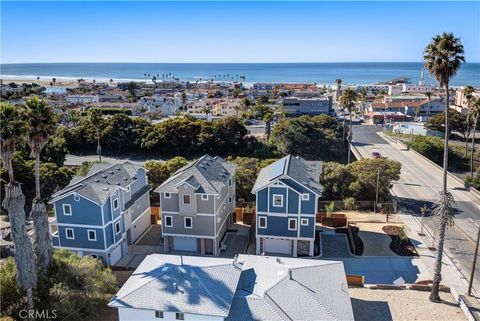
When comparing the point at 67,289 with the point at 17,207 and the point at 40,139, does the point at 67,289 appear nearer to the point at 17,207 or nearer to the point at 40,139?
the point at 17,207

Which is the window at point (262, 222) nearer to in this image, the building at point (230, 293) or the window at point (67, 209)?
the building at point (230, 293)

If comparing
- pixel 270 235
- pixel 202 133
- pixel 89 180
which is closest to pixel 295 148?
pixel 202 133

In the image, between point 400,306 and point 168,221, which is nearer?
point 400,306

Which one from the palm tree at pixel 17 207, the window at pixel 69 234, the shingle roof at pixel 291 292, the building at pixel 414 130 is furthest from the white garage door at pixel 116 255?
the building at pixel 414 130

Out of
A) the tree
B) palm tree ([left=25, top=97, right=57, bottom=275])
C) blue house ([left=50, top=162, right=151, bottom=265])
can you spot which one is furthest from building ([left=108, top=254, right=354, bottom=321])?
the tree

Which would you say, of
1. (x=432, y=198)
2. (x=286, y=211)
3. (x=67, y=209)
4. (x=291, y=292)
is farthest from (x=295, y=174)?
(x=432, y=198)

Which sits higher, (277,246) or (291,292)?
(291,292)
